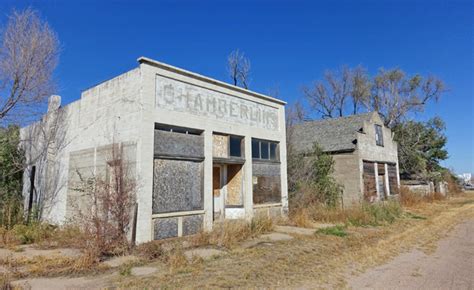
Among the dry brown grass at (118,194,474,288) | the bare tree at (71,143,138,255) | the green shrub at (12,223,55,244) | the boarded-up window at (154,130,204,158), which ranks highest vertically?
the boarded-up window at (154,130,204,158)

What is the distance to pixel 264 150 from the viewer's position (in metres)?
14.0

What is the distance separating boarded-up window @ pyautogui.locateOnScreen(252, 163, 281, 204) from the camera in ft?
43.5

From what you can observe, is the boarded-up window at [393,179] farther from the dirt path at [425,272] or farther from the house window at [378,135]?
the dirt path at [425,272]

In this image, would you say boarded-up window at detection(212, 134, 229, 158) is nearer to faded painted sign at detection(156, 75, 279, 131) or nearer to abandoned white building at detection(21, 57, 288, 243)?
abandoned white building at detection(21, 57, 288, 243)

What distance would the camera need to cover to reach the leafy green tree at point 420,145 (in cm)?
3441

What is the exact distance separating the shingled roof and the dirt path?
40.3 feet

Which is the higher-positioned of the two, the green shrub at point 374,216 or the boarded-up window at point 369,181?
the boarded-up window at point 369,181

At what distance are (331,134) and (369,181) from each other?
430 centimetres

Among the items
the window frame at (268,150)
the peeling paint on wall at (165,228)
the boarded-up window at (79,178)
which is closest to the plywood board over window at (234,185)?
the window frame at (268,150)

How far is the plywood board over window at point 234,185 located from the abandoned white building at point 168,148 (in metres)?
0.04

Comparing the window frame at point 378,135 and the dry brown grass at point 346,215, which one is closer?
the dry brown grass at point 346,215

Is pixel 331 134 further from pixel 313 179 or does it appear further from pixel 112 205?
pixel 112 205

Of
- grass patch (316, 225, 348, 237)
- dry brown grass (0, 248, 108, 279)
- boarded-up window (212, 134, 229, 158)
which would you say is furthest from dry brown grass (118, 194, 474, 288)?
boarded-up window (212, 134, 229, 158)

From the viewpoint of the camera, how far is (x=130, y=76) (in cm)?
966
